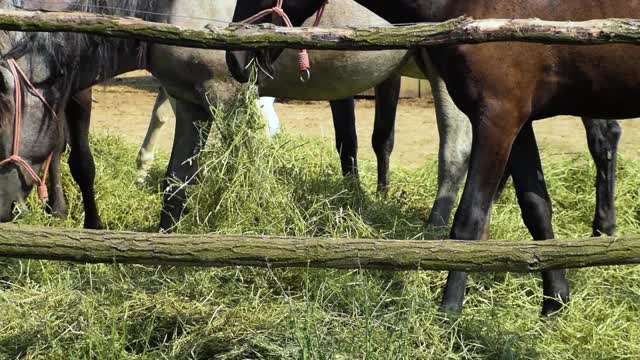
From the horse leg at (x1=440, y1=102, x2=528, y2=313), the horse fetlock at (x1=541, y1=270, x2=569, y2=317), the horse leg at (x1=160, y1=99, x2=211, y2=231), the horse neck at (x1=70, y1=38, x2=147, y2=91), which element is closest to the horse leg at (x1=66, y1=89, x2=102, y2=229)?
the horse neck at (x1=70, y1=38, x2=147, y2=91)

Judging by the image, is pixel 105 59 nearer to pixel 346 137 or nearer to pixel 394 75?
pixel 394 75

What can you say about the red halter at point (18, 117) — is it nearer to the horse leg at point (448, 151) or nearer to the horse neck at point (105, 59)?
the horse neck at point (105, 59)

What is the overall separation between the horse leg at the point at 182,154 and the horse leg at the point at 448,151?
123 centimetres

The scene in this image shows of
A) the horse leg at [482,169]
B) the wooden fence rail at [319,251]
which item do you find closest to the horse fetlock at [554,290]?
the horse leg at [482,169]

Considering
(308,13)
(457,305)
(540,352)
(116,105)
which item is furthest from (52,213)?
(116,105)

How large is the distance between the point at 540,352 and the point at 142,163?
3.72 m

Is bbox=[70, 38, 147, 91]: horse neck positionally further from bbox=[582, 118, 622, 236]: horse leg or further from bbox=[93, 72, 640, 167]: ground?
bbox=[582, 118, 622, 236]: horse leg

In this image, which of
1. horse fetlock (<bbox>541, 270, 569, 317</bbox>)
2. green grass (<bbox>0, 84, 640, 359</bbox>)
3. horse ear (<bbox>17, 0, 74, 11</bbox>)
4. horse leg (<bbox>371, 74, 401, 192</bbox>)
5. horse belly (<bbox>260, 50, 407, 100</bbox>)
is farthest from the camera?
horse leg (<bbox>371, 74, 401, 192</bbox>)

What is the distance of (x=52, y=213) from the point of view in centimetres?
552

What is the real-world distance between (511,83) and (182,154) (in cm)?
196

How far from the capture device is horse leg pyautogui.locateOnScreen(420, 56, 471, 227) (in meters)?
5.45

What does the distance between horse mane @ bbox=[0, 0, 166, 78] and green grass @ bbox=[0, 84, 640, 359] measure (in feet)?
2.31

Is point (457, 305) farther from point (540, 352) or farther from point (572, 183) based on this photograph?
point (572, 183)

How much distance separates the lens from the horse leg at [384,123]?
6641 millimetres
